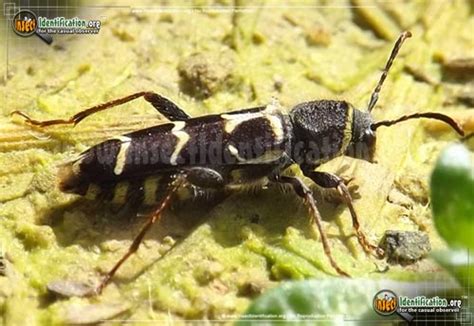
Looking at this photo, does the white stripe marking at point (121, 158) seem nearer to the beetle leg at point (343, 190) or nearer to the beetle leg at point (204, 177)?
the beetle leg at point (204, 177)

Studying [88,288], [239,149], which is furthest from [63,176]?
[239,149]

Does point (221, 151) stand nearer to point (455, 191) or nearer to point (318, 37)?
point (455, 191)

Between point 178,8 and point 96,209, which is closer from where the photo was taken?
point 96,209

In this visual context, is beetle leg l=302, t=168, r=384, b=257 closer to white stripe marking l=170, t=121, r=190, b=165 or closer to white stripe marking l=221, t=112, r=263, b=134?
white stripe marking l=221, t=112, r=263, b=134

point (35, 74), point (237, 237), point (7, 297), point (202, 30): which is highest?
point (202, 30)

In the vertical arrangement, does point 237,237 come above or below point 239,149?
below

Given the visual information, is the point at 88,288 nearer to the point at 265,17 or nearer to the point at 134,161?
the point at 134,161
